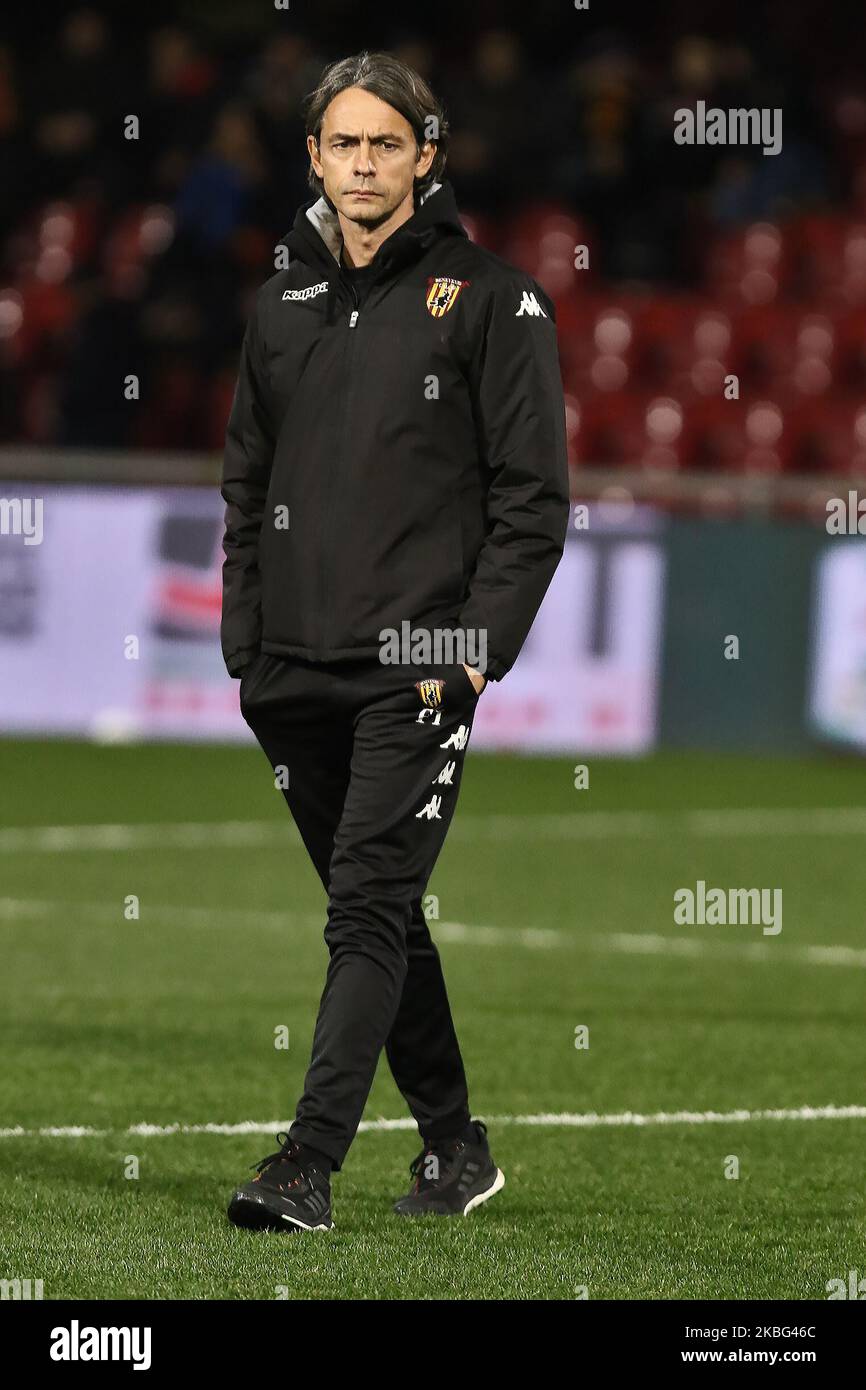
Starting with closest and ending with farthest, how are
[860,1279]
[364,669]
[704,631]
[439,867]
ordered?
[860,1279], [364,669], [439,867], [704,631]

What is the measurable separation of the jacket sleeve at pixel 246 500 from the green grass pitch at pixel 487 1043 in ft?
4.14

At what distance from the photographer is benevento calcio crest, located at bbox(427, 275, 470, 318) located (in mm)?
5473

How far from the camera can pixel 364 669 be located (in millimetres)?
5457

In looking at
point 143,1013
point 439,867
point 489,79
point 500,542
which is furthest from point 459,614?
point 489,79

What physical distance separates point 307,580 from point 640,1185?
1.68m

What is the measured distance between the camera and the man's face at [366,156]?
17.8ft

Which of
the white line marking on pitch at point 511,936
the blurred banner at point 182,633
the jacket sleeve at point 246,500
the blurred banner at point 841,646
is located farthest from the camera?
the blurred banner at point 182,633

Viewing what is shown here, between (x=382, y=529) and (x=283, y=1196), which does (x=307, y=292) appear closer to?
(x=382, y=529)

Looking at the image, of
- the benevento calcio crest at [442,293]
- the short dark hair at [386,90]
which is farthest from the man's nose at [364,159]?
the benevento calcio crest at [442,293]

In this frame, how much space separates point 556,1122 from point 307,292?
244 cm

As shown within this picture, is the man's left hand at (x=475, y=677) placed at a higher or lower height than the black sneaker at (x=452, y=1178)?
higher

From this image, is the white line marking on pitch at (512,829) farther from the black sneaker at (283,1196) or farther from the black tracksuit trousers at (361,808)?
the black sneaker at (283,1196)

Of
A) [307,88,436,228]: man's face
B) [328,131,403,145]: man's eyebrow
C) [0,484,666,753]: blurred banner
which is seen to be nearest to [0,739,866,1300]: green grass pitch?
[0,484,666,753]: blurred banner
